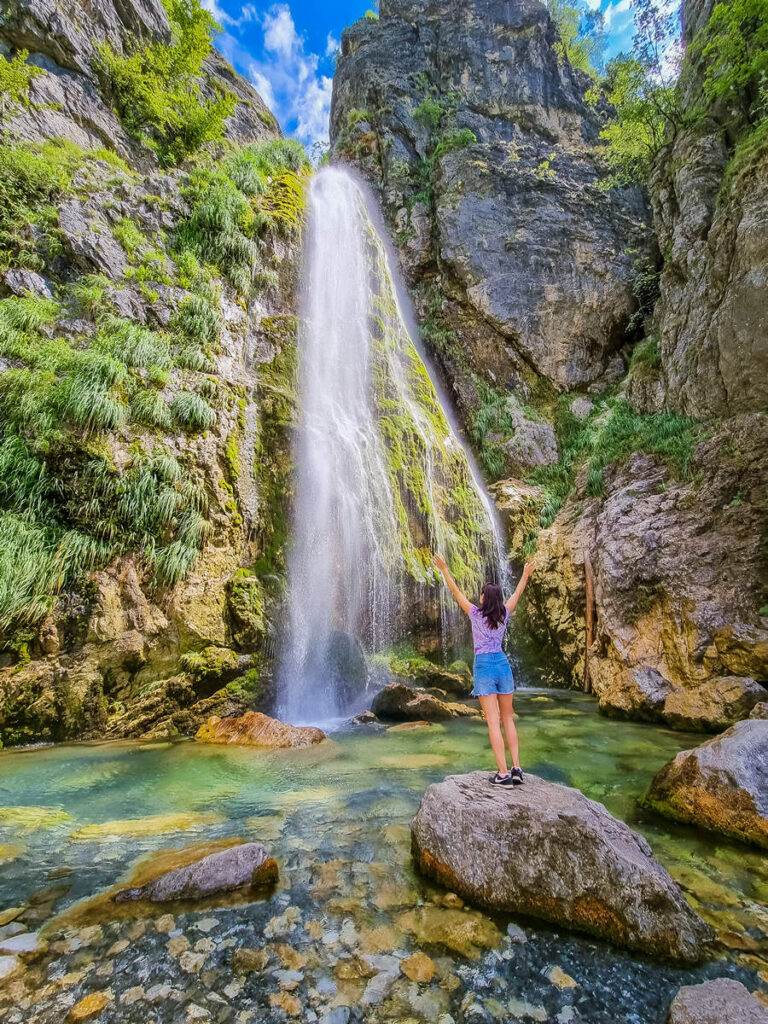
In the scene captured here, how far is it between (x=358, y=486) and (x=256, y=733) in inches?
211

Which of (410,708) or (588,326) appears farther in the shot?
(588,326)

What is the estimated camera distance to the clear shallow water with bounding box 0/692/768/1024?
1.70 meters

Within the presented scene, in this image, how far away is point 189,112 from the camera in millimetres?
12539

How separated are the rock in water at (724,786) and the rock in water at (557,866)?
39.3 inches

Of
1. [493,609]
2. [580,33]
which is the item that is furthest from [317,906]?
[580,33]

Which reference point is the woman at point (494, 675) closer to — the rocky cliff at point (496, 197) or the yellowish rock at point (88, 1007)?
the yellowish rock at point (88, 1007)

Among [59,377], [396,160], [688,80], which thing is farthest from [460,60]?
[59,377]

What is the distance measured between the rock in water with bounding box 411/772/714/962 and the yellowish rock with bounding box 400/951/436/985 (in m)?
0.45

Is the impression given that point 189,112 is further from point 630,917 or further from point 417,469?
point 630,917

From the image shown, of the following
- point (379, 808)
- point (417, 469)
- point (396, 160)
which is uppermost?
point (396, 160)

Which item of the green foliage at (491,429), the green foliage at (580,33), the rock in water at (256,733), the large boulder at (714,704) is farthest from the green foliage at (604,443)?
the green foliage at (580,33)

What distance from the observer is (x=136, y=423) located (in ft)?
23.4

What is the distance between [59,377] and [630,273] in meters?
16.8

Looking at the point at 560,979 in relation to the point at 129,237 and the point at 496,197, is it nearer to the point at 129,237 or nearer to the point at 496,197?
the point at 129,237
